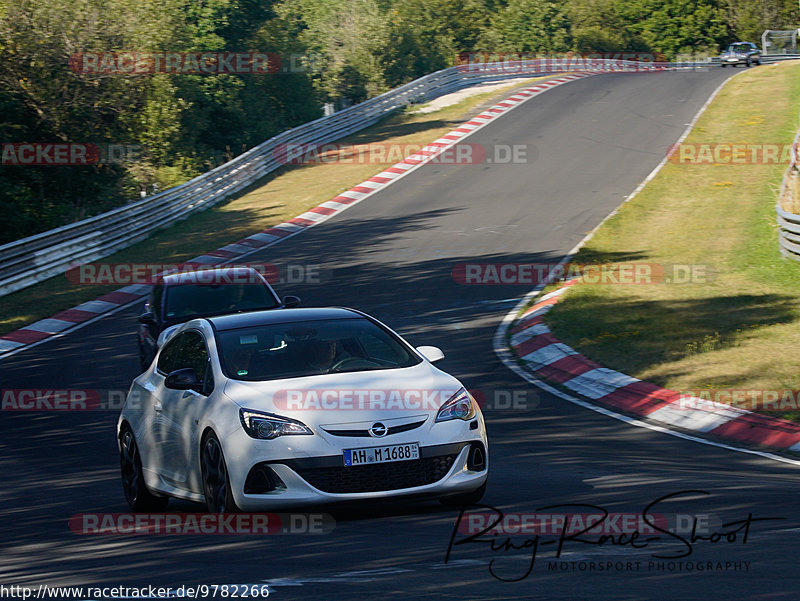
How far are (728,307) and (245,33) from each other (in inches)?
1261

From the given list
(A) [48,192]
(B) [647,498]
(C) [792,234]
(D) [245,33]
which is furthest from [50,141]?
(B) [647,498]

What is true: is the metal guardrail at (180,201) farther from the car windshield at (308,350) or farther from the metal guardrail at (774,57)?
the metal guardrail at (774,57)

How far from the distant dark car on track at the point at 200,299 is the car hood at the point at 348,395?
6778mm

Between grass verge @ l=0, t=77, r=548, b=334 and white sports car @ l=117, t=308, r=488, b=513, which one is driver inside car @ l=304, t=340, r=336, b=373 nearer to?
white sports car @ l=117, t=308, r=488, b=513

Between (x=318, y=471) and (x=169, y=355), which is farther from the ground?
(x=169, y=355)

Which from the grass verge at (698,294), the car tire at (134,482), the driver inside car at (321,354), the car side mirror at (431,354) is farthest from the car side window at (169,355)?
the grass verge at (698,294)

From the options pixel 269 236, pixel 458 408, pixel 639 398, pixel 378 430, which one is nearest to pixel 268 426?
pixel 378 430

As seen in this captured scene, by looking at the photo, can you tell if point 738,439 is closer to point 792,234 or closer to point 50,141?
point 792,234

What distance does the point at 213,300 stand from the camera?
1496 centimetres

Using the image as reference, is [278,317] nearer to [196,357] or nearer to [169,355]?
[196,357]

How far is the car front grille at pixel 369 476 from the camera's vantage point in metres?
7.06

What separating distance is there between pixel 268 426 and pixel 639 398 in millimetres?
6715

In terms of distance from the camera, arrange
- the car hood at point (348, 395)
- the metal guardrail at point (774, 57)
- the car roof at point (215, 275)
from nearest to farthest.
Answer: the car hood at point (348, 395), the car roof at point (215, 275), the metal guardrail at point (774, 57)

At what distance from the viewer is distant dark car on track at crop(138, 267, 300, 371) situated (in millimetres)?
14625
